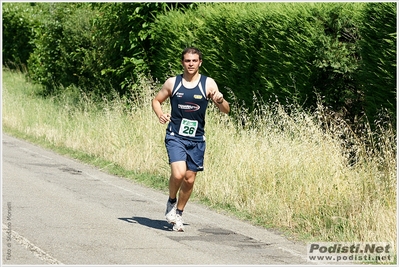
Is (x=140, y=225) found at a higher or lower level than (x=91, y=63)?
lower

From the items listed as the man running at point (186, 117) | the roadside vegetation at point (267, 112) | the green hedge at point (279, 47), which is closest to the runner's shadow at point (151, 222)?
the man running at point (186, 117)

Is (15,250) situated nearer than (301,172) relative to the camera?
Yes

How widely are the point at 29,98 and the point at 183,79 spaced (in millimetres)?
18115

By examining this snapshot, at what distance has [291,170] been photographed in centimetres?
1159

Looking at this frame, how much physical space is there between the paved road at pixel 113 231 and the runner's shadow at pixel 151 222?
0.01 m

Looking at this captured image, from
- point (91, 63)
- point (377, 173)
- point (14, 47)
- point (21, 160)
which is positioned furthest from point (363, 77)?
point (14, 47)

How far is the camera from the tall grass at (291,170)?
9.84m

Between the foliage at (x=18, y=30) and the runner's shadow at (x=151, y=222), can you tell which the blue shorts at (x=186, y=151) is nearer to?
the runner's shadow at (x=151, y=222)

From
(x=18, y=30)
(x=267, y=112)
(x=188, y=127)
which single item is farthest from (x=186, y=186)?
(x=18, y=30)

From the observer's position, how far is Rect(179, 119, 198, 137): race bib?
379 inches

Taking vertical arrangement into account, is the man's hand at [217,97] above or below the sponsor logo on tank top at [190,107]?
above

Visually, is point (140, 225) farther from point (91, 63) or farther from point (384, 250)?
point (91, 63)

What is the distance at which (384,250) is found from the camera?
8688 millimetres

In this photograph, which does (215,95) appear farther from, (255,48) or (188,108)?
(255,48)
